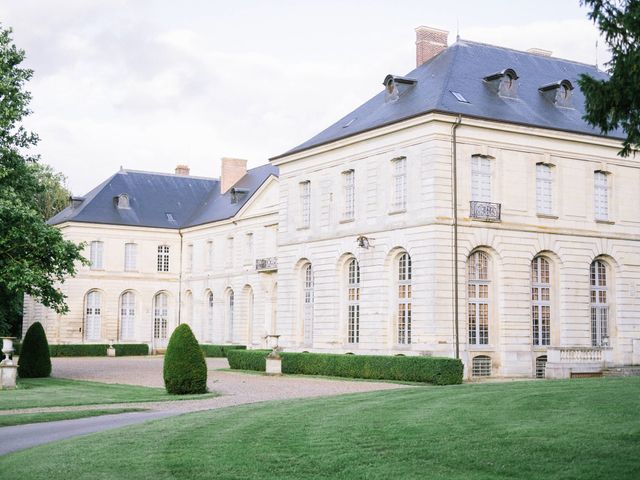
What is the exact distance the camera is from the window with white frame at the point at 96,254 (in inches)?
2159

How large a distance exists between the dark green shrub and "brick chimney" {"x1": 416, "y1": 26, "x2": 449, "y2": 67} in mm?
13221

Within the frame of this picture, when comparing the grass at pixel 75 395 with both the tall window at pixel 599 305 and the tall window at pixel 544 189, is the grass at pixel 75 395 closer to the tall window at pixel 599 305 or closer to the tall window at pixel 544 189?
the tall window at pixel 544 189

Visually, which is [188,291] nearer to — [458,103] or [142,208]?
[142,208]

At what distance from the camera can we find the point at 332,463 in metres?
10.0

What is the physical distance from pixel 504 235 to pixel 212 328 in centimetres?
2685

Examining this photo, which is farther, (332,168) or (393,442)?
(332,168)

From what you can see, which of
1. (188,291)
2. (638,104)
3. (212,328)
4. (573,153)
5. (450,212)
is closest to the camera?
(638,104)

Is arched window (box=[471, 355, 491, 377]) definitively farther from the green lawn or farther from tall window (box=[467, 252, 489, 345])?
the green lawn

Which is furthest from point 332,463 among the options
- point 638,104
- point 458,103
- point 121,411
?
point 458,103

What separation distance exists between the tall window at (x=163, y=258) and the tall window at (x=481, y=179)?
3139cm

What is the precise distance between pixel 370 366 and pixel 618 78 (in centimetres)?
1766

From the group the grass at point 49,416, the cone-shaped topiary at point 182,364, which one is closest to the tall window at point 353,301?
the cone-shaped topiary at point 182,364

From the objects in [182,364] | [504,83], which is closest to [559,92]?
[504,83]

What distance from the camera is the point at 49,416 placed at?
1672cm
